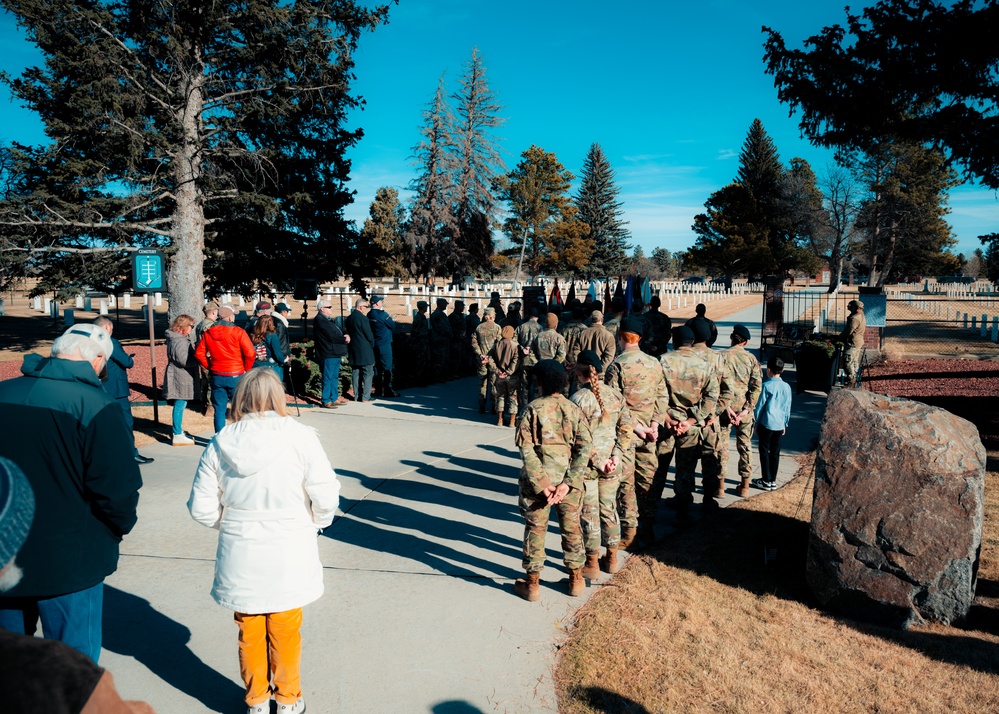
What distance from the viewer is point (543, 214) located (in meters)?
63.7

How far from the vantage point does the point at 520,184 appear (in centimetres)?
6309

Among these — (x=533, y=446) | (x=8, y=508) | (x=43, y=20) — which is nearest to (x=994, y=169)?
(x=533, y=446)

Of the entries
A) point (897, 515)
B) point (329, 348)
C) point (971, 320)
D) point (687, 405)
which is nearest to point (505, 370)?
point (329, 348)

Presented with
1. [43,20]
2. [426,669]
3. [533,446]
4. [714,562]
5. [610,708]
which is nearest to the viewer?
[610,708]

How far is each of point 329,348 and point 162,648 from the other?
297 inches

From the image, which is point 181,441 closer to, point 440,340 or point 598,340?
point 598,340

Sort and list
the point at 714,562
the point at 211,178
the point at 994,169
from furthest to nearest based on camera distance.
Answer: the point at 211,178, the point at 994,169, the point at 714,562

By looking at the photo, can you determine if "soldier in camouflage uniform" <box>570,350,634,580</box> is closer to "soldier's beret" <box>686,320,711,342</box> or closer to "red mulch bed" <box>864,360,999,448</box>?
"soldier's beret" <box>686,320,711,342</box>

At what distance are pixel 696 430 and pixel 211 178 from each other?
15115 millimetres

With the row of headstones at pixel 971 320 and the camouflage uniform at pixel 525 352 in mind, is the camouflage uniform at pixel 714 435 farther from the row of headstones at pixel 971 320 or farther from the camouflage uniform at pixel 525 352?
the row of headstones at pixel 971 320

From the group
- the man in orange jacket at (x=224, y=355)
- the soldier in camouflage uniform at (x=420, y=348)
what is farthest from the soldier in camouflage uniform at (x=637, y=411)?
the soldier in camouflage uniform at (x=420, y=348)

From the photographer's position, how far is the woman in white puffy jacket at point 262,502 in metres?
3.26

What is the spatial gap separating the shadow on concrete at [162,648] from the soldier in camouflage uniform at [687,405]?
14.1 feet

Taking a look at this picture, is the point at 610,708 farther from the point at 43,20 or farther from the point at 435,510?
the point at 43,20
